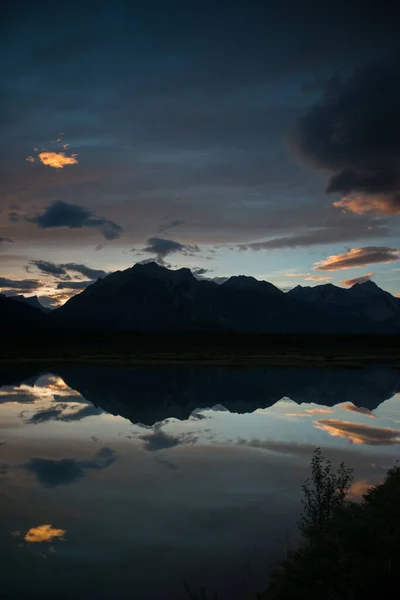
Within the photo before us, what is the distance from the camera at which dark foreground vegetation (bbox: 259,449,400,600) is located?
10.1 metres

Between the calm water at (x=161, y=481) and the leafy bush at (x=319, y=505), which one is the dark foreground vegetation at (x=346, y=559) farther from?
the calm water at (x=161, y=481)

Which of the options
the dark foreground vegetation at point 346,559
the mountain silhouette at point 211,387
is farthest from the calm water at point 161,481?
the dark foreground vegetation at point 346,559

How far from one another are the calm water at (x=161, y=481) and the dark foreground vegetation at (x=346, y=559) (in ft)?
2.90

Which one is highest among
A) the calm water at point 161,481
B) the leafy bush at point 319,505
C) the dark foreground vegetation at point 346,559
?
the dark foreground vegetation at point 346,559

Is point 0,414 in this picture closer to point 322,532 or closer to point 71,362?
point 322,532

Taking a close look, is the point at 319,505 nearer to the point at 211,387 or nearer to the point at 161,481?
the point at 161,481

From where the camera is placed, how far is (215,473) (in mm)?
21469

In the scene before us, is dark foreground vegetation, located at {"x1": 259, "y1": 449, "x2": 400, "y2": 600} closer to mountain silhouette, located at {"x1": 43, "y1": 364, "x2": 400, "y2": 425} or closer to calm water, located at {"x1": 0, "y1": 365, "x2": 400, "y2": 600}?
calm water, located at {"x1": 0, "y1": 365, "x2": 400, "y2": 600}

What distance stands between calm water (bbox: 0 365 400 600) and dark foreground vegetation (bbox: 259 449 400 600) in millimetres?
Result: 884

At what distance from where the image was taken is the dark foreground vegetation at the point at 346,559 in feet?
33.3

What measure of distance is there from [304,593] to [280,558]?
2.80m

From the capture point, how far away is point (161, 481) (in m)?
20.0

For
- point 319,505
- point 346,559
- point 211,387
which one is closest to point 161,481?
point 319,505

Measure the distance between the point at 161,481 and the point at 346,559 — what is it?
10.1 metres
